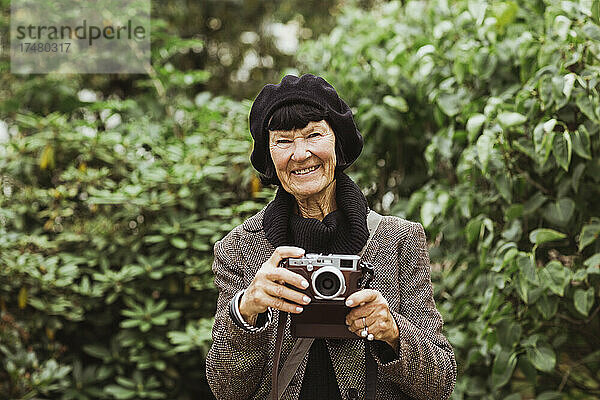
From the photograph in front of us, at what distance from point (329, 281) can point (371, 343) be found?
246 millimetres

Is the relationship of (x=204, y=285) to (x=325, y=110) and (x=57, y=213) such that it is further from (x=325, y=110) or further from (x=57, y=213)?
(x=325, y=110)

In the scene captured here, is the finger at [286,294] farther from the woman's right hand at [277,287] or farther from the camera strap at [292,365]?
the camera strap at [292,365]

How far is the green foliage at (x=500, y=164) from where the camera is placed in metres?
2.62

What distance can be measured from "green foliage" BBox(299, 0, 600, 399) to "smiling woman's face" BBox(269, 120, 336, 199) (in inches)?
43.2

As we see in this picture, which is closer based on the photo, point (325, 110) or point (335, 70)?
point (325, 110)

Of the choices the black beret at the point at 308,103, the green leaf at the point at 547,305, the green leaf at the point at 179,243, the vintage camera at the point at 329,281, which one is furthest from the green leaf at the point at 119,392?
the vintage camera at the point at 329,281

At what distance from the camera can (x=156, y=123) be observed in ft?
14.3

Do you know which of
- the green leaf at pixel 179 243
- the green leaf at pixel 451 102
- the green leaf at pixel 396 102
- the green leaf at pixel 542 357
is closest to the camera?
the green leaf at pixel 542 357

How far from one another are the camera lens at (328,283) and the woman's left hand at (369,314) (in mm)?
33

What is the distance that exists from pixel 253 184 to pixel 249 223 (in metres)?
1.83

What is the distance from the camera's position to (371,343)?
1669 mm

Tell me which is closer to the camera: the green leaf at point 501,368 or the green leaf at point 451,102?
the green leaf at point 501,368

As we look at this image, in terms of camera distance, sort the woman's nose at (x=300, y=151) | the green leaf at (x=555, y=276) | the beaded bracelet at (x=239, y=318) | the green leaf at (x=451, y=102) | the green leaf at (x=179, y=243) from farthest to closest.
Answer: the green leaf at (x=179, y=243), the green leaf at (x=451, y=102), the green leaf at (x=555, y=276), the woman's nose at (x=300, y=151), the beaded bracelet at (x=239, y=318)

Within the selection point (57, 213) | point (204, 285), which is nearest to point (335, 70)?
point (204, 285)
